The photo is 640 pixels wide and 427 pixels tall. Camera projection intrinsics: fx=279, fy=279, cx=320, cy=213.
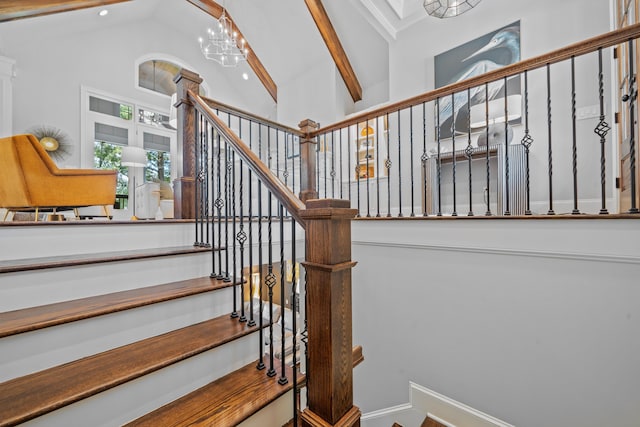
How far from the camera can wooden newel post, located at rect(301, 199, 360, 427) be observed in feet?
3.06

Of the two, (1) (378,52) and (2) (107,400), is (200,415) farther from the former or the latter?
(1) (378,52)

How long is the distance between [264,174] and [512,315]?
178 centimetres

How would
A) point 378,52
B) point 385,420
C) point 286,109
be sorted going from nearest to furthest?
1. point 385,420
2. point 378,52
3. point 286,109

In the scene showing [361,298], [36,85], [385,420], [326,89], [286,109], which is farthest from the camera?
[286,109]

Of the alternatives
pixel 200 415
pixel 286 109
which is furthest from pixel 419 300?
pixel 286 109

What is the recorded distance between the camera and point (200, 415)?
3.38 ft

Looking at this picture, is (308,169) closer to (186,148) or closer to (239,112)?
(239,112)

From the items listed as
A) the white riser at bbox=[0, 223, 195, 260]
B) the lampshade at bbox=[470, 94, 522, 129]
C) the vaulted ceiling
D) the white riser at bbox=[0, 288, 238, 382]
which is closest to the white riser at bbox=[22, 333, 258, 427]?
the white riser at bbox=[0, 288, 238, 382]

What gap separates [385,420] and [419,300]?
1.15 meters

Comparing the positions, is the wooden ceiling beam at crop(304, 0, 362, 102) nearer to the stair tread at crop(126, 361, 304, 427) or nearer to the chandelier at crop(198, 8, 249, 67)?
the chandelier at crop(198, 8, 249, 67)

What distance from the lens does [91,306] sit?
46.7 inches

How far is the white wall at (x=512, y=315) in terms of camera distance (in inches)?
57.9

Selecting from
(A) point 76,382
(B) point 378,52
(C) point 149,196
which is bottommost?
(A) point 76,382

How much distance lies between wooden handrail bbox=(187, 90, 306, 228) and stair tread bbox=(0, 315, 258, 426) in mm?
703
